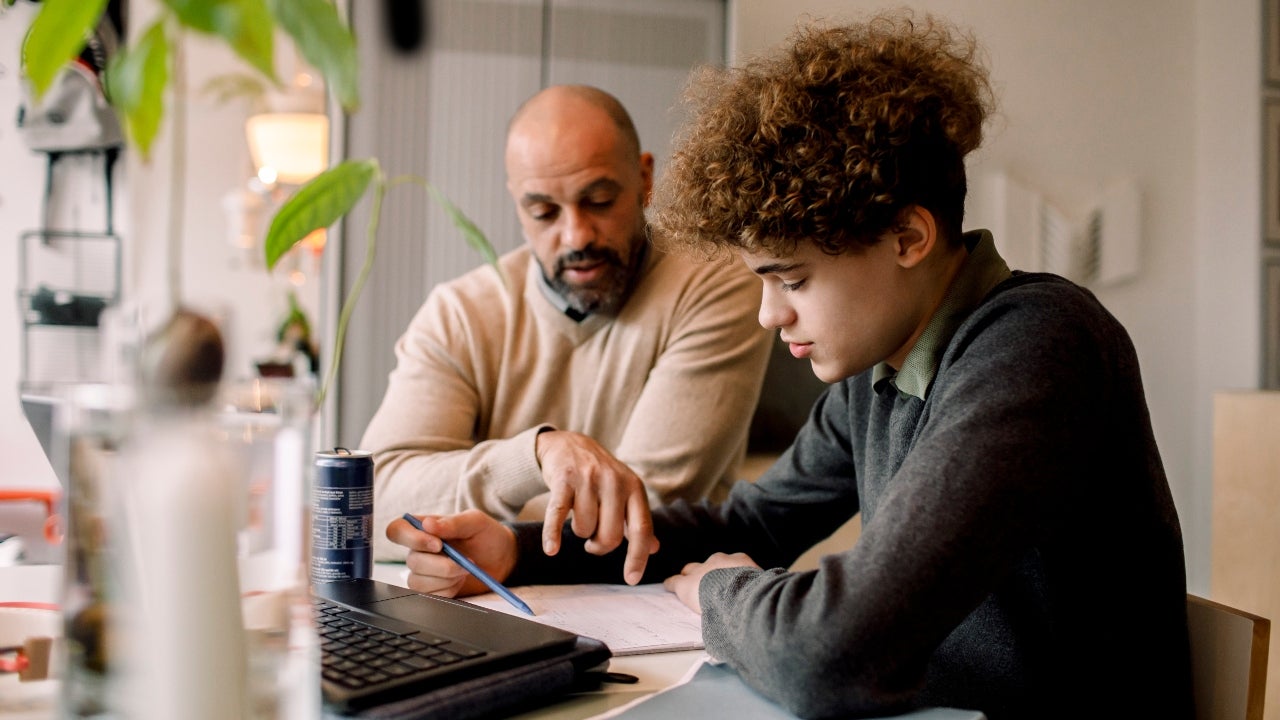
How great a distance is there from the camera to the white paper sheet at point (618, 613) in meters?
0.89

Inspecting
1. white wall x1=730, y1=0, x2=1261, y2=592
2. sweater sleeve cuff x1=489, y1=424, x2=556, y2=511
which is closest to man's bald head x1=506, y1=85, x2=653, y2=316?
sweater sleeve cuff x1=489, y1=424, x2=556, y2=511

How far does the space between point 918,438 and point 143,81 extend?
70 cm

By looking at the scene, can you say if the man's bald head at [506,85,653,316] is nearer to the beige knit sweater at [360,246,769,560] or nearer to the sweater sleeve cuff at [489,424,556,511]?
the beige knit sweater at [360,246,769,560]

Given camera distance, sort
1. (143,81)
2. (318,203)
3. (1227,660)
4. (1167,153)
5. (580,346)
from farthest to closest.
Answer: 1. (1167,153)
2. (580,346)
3. (1227,660)
4. (318,203)
5. (143,81)

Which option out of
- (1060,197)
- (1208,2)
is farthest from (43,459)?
(1208,2)

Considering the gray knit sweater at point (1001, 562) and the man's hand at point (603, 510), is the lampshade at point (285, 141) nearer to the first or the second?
the gray knit sweater at point (1001, 562)

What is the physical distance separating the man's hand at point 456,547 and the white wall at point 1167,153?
7.01 ft

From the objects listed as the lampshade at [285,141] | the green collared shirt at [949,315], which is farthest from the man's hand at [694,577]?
the lampshade at [285,141]

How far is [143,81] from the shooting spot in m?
0.42

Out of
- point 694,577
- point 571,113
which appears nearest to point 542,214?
point 571,113

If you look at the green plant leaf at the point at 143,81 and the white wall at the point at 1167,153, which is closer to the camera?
the green plant leaf at the point at 143,81

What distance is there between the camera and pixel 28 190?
2.12m

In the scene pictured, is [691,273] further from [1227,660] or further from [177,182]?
[177,182]

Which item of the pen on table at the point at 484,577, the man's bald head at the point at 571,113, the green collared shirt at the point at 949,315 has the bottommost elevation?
the pen on table at the point at 484,577
